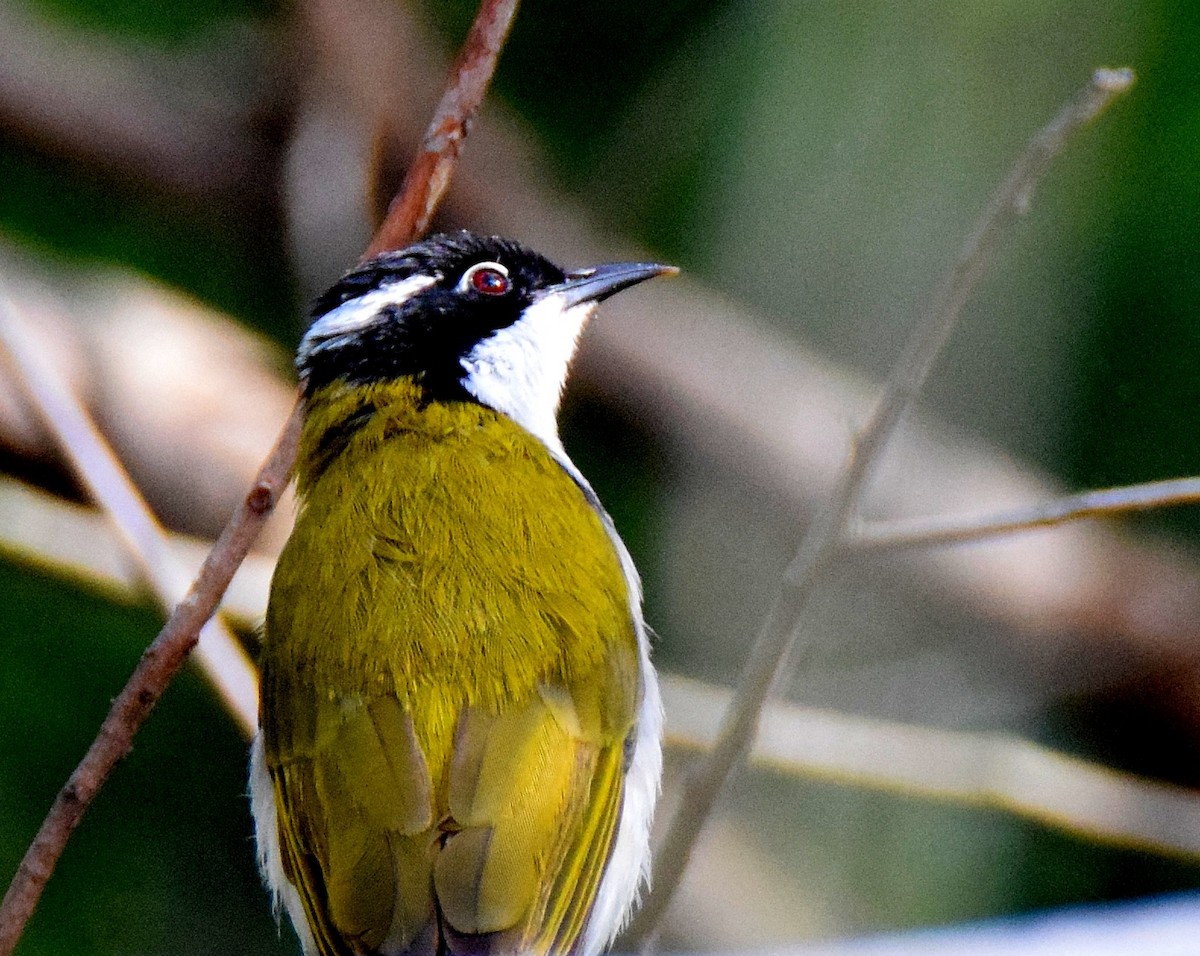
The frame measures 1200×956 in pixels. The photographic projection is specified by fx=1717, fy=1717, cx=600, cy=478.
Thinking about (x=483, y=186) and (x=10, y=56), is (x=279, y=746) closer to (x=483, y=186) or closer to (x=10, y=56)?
(x=483, y=186)

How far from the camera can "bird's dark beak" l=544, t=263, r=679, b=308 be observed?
135 inches

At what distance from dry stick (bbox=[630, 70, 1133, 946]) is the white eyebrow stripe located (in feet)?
4.97

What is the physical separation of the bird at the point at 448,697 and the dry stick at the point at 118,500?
62mm

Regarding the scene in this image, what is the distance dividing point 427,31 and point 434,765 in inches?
134

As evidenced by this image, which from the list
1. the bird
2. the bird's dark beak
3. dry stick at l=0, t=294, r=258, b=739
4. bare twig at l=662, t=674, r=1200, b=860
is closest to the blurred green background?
bare twig at l=662, t=674, r=1200, b=860

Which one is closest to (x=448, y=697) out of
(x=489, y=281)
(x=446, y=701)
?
(x=446, y=701)

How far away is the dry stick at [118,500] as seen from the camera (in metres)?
2.85

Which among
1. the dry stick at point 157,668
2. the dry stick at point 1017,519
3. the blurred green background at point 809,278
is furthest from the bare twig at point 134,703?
the blurred green background at point 809,278

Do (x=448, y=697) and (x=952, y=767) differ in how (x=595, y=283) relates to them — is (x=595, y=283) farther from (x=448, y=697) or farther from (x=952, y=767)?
(x=952, y=767)

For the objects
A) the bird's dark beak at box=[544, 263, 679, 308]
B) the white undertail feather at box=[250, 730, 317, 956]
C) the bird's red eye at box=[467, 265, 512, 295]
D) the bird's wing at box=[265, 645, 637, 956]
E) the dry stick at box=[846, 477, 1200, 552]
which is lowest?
the white undertail feather at box=[250, 730, 317, 956]

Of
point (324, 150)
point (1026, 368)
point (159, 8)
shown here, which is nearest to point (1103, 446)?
point (1026, 368)

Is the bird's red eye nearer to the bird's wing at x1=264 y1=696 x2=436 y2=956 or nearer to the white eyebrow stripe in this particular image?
the white eyebrow stripe

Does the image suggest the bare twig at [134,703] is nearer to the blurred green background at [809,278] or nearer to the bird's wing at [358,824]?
the bird's wing at [358,824]

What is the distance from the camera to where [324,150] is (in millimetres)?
4727
